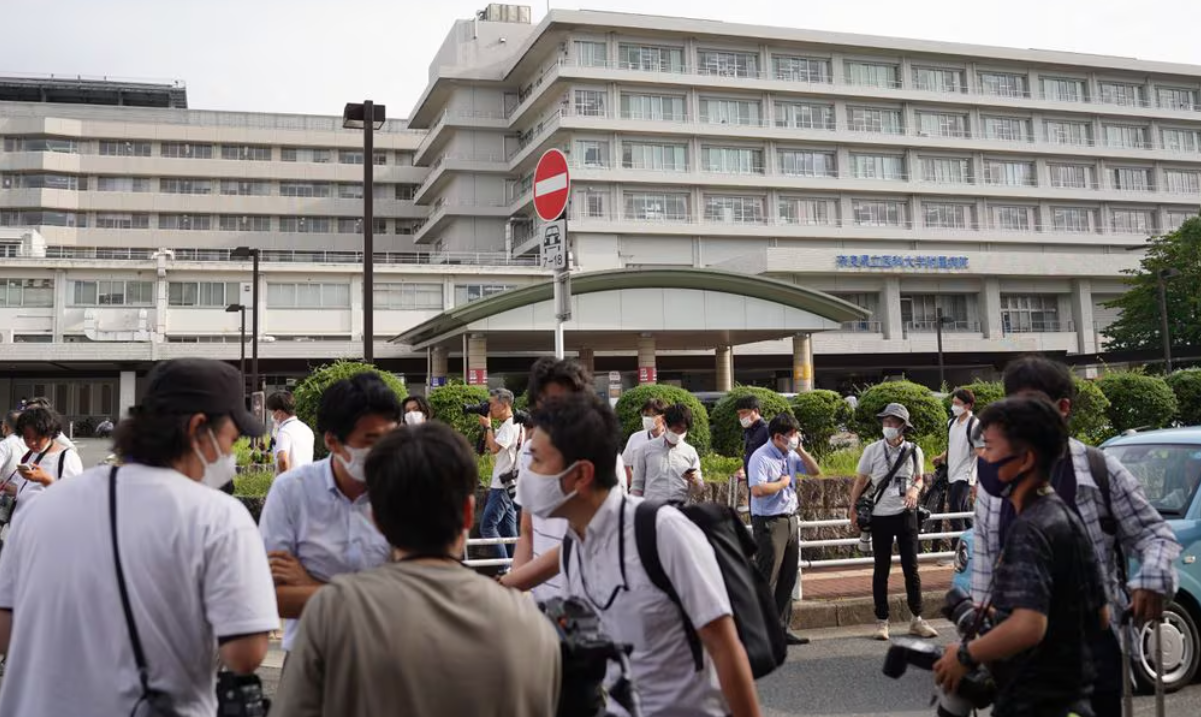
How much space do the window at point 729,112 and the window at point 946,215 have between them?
525 inches

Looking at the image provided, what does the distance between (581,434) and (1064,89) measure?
2922 inches

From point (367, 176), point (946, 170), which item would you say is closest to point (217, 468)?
point (367, 176)

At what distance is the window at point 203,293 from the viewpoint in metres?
50.3

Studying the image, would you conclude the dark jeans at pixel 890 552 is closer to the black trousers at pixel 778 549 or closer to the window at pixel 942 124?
the black trousers at pixel 778 549

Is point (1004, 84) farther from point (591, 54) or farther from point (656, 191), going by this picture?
point (591, 54)

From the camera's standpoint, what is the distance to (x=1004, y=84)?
64438 mm

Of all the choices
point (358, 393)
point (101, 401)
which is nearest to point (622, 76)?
point (101, 401)

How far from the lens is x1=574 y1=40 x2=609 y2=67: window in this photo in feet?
185

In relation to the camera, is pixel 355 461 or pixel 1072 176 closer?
pixel 355 461

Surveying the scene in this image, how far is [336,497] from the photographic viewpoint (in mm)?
3240

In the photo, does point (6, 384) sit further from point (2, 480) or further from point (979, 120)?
point (979, 120)

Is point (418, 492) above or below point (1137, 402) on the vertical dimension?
below

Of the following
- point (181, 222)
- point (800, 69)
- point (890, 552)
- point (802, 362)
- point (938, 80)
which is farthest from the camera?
point (181, 222)

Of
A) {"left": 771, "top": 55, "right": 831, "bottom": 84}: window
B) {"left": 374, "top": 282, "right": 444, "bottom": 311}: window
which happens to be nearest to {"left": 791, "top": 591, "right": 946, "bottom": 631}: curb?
{"left": 374, "top": 282, "right": 444, "bottom": 311}: window
